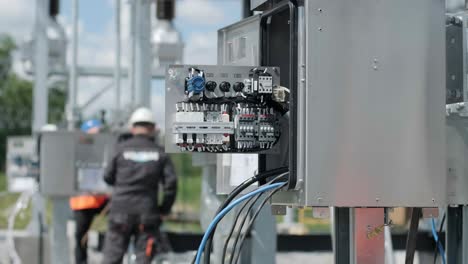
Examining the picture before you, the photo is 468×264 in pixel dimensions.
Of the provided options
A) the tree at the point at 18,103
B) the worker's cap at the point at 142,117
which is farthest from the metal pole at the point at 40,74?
the tree at the point at 18,103

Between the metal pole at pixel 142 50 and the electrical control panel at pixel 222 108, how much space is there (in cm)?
647

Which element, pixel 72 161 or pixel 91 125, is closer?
pixel 72 161

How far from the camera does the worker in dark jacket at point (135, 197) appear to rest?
8664 mm

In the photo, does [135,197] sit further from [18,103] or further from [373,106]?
[18,103]

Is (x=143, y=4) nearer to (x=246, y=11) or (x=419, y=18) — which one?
(x=246, y=11)

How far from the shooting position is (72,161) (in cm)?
1070

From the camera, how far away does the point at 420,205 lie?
13.0 ft

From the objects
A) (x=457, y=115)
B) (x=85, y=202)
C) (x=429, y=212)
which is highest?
(x=457, y=115)

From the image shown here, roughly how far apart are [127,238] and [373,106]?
531 cm

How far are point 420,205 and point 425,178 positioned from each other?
13cm

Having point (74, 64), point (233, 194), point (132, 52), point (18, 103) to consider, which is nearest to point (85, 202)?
point (132, 52)

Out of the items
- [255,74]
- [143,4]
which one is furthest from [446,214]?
[143,4]

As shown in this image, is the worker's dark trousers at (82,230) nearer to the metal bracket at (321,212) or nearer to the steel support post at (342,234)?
the steel support post at (342,234)

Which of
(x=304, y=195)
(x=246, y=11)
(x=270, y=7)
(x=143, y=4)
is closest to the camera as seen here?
(x=304, y=195)
